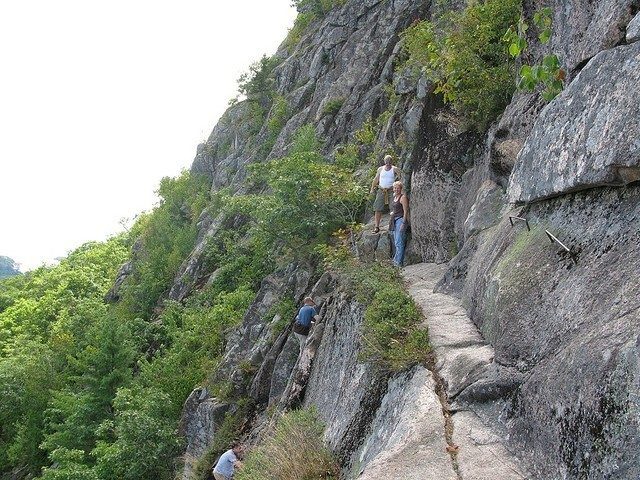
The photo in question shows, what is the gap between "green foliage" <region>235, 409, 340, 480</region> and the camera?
242 inches

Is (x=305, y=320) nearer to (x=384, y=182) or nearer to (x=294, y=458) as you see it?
(x=384, y=182)

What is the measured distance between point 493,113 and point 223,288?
51.6ft

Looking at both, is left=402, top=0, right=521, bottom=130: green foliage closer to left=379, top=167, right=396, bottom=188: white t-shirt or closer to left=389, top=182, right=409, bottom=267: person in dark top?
left=389, top=182, right=409, bottom=267: person in dark top

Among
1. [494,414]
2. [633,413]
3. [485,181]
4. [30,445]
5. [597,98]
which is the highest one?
[597,98]

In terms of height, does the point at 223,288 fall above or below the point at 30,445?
above

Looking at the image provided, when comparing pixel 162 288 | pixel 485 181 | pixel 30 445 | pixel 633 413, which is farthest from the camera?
pixel 162 288

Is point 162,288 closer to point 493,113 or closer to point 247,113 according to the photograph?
point 247,113

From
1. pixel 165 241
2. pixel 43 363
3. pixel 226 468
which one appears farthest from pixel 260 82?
pixel 226 468

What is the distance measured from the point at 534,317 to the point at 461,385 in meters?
0.97

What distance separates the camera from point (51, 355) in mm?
28547

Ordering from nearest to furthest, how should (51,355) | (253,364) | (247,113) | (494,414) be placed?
(494,414)
(253,364)
(51,355)
(247,113)

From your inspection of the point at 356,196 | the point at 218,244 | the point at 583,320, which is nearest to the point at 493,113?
the point at 356,196

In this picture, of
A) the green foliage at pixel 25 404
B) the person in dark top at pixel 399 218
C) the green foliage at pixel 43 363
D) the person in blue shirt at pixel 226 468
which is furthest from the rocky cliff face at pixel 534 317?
the green foliage at pixel 25 404

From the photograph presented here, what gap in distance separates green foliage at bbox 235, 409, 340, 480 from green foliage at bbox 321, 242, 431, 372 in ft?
4.12
